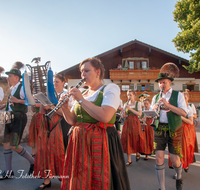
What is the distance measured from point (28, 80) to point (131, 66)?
854 inches

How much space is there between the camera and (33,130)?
5230mm

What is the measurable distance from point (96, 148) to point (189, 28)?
1645 centimetres

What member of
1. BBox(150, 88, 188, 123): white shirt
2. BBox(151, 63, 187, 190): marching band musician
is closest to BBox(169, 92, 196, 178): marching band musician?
BBox(151, 63, 187, 190): marching band musician

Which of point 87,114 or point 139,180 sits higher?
point 87,114

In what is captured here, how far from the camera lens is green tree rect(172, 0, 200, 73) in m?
13.6

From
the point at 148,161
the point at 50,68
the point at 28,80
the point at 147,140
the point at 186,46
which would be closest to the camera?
the point at 50,68

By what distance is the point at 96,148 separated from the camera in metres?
1.77

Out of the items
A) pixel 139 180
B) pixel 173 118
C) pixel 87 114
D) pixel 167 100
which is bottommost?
pixel 139 180

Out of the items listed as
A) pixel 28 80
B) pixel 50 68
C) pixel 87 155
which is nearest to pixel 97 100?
pixel 87 155

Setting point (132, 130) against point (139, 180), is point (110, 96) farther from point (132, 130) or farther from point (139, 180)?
point (132, 130)

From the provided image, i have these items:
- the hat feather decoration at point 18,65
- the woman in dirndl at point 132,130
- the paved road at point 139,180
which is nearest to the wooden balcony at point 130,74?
the woman in dirndl at point 132,130

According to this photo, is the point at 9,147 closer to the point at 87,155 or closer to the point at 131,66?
the point at 87,155

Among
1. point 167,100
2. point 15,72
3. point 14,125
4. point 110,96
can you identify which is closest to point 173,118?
point 167,100

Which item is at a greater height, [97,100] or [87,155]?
[97,100]
